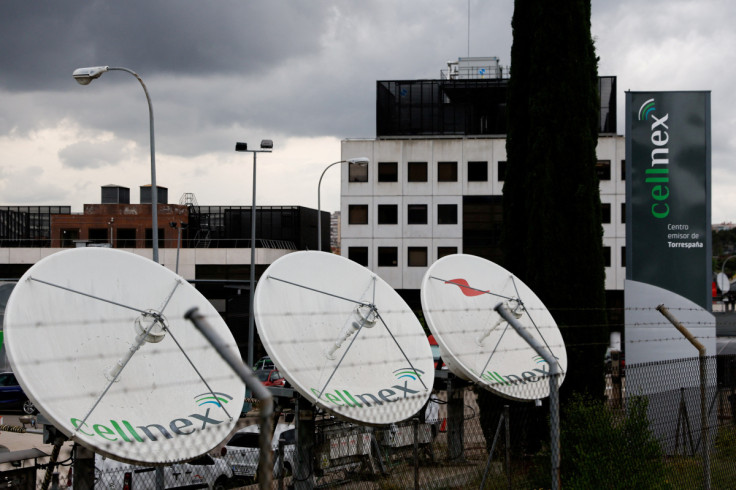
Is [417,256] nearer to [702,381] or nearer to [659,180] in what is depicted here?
[659,180]

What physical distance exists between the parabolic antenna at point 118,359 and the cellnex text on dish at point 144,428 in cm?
1

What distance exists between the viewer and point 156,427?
7492 mm

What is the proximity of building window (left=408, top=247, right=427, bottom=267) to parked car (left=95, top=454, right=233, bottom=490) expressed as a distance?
34.6 m

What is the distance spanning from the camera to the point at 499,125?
171ft

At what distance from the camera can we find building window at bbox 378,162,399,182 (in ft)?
159

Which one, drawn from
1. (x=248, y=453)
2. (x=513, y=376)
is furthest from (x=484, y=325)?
(x=248, y=453)

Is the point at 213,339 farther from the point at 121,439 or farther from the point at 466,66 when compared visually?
the point at 466,66

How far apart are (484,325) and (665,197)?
8.47 m

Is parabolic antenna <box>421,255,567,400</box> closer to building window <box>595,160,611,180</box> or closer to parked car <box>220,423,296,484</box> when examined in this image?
parked car <box>220,423,296,484</box>

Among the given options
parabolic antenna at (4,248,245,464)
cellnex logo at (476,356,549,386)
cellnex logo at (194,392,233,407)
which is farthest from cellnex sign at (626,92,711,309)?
cellnex logo at (194,392,233,407)

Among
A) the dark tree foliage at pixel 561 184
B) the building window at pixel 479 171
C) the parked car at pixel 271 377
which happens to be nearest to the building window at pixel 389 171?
the building window at pixel 479 171

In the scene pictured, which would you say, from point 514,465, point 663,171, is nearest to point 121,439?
point 514,465

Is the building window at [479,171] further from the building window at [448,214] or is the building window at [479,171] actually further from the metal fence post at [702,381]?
the metal fence post at [702,381]

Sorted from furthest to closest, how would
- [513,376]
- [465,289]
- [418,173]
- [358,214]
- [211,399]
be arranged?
[358,214] < [418,173] < [465,289] < [513,376] < [211,399]
